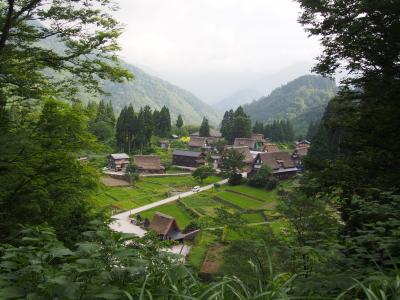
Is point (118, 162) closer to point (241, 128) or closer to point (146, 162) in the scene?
point (146, 162)

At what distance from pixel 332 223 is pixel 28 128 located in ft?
33.6

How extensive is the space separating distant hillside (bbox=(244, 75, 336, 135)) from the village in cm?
7863

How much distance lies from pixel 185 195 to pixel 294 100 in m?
121

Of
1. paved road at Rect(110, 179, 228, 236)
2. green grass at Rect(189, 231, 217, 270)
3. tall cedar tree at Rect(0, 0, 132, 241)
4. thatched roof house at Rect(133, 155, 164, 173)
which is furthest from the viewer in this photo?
thatched roof house at Rect(133, 155, 164, 173)

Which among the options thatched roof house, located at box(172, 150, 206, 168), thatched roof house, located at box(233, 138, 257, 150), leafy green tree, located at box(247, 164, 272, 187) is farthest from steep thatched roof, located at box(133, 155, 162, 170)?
thatched roof house, located at box(233, 138, 257, 150)

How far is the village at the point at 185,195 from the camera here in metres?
28.3

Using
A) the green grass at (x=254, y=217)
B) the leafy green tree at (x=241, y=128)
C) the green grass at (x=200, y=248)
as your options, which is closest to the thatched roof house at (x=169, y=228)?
the green grass at (x=200, y=248)

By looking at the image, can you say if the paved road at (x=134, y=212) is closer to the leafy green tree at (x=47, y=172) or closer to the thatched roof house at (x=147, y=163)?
the thatched roof house at (x=147, y=163)

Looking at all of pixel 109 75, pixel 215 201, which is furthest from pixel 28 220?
pixel 215 201

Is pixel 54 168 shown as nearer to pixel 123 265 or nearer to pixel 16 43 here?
pixel 16 43

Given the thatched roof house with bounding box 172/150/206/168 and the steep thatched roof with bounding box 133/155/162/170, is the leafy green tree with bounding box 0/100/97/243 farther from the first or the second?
the thatched roof house with bounding box 172/150/206/168

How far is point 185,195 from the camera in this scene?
4247 cm

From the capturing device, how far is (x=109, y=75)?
862 cm

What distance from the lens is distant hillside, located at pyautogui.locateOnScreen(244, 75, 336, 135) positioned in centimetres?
14162
